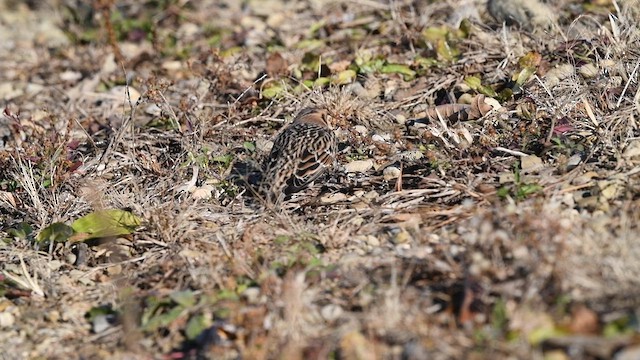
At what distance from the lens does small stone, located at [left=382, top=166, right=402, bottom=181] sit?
629 centimetres

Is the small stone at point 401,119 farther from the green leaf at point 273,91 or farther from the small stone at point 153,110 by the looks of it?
the small stone at point 153,110

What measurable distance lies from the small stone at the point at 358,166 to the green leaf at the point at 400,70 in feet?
4.38

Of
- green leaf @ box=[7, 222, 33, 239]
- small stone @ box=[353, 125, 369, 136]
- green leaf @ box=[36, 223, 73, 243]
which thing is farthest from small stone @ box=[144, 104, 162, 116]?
Result: green leaf @ box=[36, 223, 73, 243]

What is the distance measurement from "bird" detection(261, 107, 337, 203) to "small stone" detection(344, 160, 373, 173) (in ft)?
0.50

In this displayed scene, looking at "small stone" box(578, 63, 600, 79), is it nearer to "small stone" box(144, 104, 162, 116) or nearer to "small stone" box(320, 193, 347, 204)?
"small stone" box(320, 193, 347, 204)

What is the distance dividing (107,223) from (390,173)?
6.30ft

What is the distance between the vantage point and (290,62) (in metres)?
8.16

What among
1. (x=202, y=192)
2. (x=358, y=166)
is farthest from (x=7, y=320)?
(x=358, y=166)

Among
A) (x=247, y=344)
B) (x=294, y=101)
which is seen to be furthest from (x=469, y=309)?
(x=294, y=101)

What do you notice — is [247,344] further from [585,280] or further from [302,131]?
[302,131]

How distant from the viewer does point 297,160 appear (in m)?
6.13

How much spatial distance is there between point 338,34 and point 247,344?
4.76m

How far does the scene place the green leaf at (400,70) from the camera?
7645 millimetres

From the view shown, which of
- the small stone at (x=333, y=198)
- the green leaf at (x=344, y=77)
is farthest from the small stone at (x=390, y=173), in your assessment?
the green leaf at (x=344, y=77)
